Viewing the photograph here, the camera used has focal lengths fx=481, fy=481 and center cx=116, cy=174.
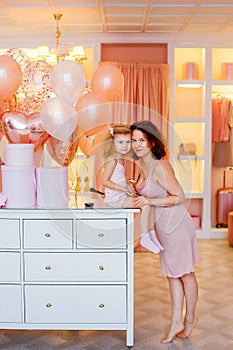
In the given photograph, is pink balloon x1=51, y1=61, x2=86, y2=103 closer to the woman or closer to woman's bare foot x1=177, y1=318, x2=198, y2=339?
the woman

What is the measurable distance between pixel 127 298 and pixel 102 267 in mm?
236

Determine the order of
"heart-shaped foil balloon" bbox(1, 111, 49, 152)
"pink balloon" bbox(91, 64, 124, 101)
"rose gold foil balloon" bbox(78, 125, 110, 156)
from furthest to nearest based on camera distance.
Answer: "pink balloon" bbox(91, 64, 124, 101), "rose gold foil balloon" bbox(78, 125, 110, 156), "heart-shaped foil balloon" bbox(1, 111, 49, 152)

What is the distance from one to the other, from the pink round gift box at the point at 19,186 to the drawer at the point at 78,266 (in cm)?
31

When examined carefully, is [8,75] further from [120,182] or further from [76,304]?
[76,304]

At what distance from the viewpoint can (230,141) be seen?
6238 millimetres

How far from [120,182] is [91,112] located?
1.60 ft

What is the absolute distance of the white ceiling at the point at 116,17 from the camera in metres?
4.60

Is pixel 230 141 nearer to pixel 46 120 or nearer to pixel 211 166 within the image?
pixel 211 166

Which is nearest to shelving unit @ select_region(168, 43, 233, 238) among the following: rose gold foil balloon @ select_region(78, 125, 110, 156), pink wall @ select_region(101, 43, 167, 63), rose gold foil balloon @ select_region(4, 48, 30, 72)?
pink wall @ select_region(101, 43, 167, 63)

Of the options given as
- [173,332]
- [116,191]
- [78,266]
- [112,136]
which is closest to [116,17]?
[112,136]

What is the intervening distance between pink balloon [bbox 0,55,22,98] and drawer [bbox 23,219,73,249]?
3.01ft

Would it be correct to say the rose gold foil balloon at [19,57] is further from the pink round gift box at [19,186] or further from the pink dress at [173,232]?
the pink dress at [173,232]

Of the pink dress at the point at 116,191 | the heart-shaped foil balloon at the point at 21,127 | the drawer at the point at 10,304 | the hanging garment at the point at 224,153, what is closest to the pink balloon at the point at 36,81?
the heart-shaped foil balloon at the point at 21,127

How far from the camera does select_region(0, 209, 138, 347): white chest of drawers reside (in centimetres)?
280
